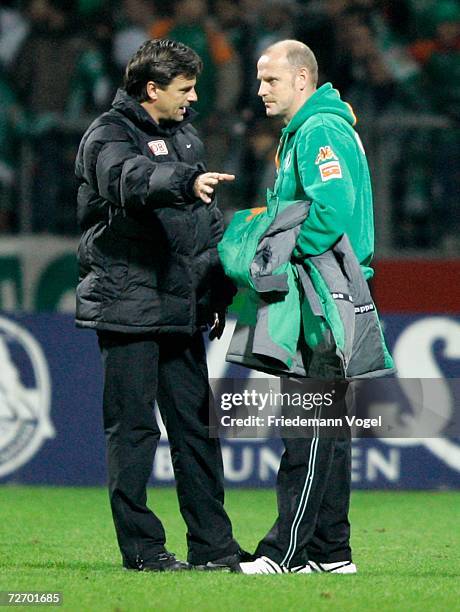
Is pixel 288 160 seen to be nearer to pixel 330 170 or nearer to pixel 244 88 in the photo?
pixel 330 170

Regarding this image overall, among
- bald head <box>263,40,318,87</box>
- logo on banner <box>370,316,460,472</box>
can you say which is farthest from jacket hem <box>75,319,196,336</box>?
logo on banner <box>370,316,460,472</box>

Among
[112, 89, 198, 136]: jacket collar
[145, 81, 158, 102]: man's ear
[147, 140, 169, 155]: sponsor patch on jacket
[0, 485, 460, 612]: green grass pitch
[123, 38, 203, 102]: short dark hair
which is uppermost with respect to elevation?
[123, 38, 203, 102]: short dark hair

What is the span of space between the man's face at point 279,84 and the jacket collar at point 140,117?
44 centimetres

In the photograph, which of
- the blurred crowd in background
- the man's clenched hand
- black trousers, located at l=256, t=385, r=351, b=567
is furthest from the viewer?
the blurred crowd in background

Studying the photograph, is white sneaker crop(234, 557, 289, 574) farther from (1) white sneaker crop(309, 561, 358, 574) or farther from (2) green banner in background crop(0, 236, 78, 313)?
(2) green banner in background crop(0, 236, 78, 313)

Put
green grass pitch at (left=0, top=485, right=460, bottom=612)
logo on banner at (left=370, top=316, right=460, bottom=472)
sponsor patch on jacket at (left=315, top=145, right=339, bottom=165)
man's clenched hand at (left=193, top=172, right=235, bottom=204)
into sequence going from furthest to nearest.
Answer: logo on banner at (left=370, top=316, right=460, bottom=472), sponsor patch on jacket at (left=315, top=145, right=339, bottom=165), man's clenched hand at (left=193, top=172, right=235, bottom=204), green grass pitch at (left=0, top=485, right=460, bottom=612)

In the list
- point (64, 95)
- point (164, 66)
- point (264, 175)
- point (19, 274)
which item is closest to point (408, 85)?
point (264, 175)

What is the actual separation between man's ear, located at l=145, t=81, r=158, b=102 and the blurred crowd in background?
4693mm

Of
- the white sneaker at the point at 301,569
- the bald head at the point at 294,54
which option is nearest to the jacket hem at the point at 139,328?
the white sneaker at the point at 301,569

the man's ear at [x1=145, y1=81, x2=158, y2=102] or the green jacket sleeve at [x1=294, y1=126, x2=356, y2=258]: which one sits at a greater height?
the man's ear at [x1=145, y1=81, x2=158, y2=102]

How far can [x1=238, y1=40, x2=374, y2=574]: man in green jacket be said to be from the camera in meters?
5.50

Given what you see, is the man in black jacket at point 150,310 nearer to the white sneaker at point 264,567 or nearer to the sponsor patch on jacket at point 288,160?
the white sneaker at point 264,567

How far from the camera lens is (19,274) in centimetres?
1089

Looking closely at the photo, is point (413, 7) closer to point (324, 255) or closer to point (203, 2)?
point (203, 2)
